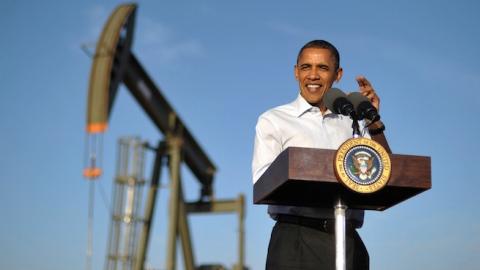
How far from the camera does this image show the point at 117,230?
966 inches

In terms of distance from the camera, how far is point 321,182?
2209 millimetres

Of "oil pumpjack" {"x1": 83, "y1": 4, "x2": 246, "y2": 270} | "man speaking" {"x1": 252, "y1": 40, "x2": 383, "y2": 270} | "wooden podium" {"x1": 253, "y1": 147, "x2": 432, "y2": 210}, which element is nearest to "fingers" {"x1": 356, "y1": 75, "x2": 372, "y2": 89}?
"man speaking" {"x1": 252, "y1": 40, "x2": 383, "y2": 270}

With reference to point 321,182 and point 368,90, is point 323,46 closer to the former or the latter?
point 368,90

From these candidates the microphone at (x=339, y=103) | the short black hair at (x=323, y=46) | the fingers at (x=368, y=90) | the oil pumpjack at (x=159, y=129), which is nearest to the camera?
the microphone at (x=339, y=103)

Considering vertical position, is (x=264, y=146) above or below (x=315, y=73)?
below

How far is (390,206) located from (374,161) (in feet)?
1.44

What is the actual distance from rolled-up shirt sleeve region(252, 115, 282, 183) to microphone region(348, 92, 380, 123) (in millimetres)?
392

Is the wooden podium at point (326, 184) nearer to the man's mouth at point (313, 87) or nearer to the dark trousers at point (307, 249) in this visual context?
the dark trousers at point (307, 249)

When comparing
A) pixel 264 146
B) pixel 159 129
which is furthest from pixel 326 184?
pixel 159 129

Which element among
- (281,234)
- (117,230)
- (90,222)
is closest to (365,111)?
(281,234)

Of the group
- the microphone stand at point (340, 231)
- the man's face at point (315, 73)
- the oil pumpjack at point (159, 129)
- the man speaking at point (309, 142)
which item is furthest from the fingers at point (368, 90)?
the oil pumpjack at point (159, 129)

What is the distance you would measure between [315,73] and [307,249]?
0.74 meters

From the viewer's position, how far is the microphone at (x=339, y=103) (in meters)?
2.40

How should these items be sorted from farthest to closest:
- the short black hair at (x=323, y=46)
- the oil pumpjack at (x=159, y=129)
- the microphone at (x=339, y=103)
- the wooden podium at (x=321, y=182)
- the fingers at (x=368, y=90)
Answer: the oil pumpjack at (x=159, y=129), the short black hair at (x=323, y=46), the fingers at (x=368, y=90), the microphone at (x=339, y=103), the wooden podium at (x=321, y=182)
